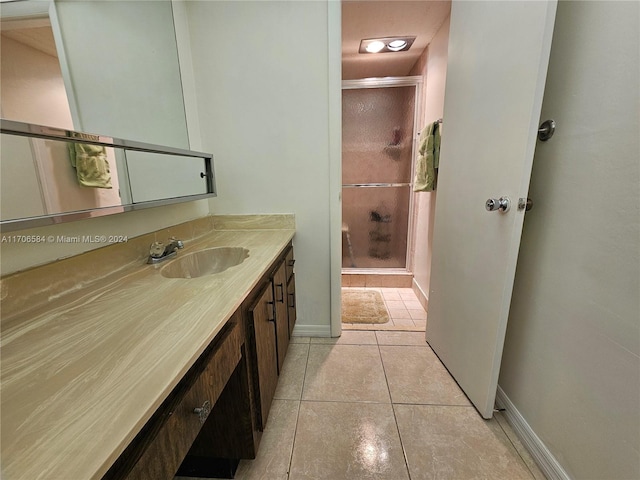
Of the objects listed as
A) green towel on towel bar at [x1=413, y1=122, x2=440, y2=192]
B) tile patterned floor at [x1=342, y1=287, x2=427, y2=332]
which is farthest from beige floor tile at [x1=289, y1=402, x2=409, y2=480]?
green towel on towel bar at [x1=413, y1=122, x2=440, y2=192]

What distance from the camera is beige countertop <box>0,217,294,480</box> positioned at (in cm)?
33

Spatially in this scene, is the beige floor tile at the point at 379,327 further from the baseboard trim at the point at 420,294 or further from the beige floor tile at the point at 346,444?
the beige floor tile at the point at 346,444

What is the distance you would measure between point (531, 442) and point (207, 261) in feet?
5.25

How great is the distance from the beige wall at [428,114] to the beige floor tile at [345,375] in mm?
986

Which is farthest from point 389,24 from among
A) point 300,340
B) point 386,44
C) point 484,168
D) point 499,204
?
point 300,340

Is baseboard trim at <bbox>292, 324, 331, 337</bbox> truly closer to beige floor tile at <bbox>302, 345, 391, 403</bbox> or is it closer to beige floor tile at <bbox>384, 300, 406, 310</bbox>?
beige floor tile at <bbox>302, 345, 391, 403</bbox>

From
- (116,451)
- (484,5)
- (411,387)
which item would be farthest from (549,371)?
(484,5)

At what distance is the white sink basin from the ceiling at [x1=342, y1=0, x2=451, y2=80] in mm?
1708

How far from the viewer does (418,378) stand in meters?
1.46

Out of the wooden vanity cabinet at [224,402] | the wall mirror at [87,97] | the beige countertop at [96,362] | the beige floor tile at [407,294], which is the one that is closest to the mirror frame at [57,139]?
the wall mirror at [87,97]

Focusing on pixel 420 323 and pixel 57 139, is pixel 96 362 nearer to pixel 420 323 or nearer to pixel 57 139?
pixel 57 139

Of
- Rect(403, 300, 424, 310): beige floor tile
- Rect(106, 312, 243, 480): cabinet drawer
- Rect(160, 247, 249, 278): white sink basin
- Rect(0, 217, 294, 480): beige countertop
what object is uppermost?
Rect(0, 217, 294, 480): beige countertop

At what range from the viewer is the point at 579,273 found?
842 millimetres

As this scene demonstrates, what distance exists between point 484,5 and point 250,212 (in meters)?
1.53
